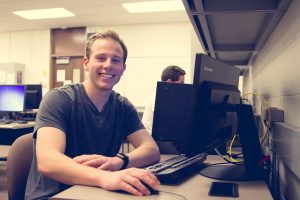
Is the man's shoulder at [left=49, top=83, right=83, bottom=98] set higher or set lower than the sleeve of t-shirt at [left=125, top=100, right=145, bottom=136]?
higher

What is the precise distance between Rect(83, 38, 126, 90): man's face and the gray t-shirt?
85mm

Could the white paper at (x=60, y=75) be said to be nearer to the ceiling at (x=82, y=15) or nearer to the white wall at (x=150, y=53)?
the ceiling at (x=82, y=15)

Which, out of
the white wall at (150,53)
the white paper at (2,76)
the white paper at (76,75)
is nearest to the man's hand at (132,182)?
the white wall at (150,53)

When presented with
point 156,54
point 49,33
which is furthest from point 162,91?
point 49,33

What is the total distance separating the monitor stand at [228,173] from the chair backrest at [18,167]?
70 cm

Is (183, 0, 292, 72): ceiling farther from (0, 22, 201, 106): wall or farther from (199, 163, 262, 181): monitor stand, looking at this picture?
(0, 22, 201, 106): wall

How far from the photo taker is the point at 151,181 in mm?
832

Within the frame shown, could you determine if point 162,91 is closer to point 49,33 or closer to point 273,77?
point 273,77

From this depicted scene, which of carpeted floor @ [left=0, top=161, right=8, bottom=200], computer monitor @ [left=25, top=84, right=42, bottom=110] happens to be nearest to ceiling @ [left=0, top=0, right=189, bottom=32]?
computer monitor @ [left=25, top=84, right=42, bottom=110]

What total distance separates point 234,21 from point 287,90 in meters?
0.38

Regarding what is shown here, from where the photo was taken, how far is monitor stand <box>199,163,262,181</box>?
1.06 m

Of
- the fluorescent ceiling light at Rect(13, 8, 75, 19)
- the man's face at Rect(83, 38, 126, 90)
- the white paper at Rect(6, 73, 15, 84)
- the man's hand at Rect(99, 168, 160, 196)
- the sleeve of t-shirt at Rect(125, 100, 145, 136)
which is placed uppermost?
the fluorescent ceiling light at Rect(13, 8, 75, 19)

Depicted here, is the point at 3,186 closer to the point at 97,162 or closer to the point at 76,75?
the point at 97,162

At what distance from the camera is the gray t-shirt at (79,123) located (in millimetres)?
1206
